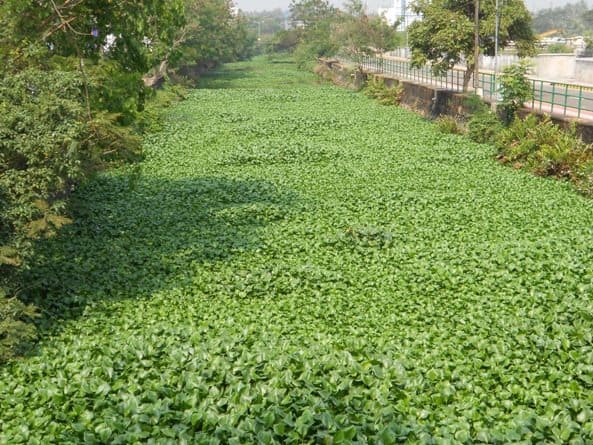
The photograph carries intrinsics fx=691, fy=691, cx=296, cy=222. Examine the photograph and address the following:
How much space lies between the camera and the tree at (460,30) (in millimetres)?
29219

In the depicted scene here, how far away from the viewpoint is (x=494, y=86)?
25953mm

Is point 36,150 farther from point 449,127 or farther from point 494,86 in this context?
point 494,86

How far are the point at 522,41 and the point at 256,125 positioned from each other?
12.4m

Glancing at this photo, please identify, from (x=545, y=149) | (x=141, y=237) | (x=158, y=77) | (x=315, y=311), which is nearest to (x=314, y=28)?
(x=158, y=77)

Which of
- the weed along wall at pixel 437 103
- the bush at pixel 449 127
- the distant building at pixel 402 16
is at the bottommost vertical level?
the bush at pixel 449 127

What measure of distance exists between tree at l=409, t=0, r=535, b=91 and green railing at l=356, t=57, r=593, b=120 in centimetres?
137

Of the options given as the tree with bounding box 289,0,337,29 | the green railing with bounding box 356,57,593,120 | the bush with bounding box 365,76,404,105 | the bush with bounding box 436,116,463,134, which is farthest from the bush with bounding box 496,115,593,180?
the tree with bounding box 289,0,337,29

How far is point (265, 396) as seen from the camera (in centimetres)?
→ 732

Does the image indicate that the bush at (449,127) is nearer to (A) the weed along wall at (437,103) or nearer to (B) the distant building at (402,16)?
(A) the weed along wall at (437,103)

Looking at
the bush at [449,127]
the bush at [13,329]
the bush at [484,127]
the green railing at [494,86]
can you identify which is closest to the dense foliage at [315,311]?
the bush at [13,329]

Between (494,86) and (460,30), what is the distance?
4.46m

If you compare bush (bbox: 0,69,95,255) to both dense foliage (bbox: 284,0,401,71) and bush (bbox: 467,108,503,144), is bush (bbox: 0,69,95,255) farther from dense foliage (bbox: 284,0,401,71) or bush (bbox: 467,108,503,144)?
dense foliage (bbox: 284,0,401,71)

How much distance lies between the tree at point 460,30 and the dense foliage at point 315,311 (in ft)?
37.3

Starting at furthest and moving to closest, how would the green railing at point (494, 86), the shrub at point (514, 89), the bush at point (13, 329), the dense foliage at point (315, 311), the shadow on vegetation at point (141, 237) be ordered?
the green railing at point (494, 86) < the shrub at point (514, 89) < the shadow on vegetation at point (141, 237) < the bush at point (13, 329) < the dense foliage at point (315, 311)
